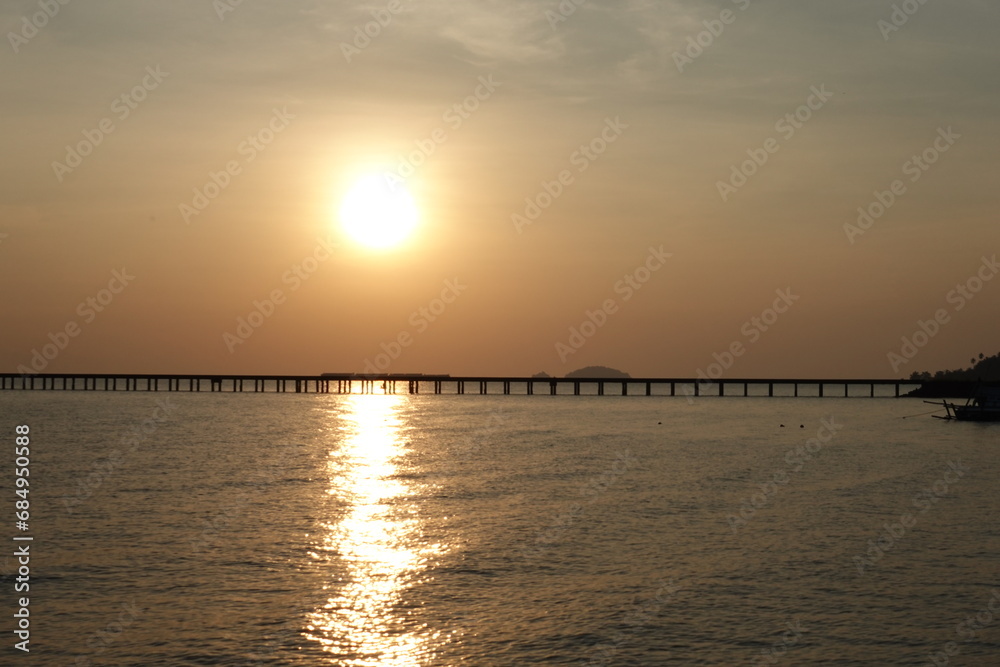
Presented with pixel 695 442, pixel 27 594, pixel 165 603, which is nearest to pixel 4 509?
pixel 27 594

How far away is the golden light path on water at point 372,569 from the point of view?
1925 centimetres

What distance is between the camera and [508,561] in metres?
27.6

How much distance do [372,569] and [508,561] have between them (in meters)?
3.80

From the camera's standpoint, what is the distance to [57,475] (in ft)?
160

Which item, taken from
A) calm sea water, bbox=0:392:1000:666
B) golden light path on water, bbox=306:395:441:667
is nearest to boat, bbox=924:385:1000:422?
calm sea water, bbox=0:392:1000:666

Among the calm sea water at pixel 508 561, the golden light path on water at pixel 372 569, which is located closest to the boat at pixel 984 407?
the calm sea water at pixel 508 561

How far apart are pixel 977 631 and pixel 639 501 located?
21002 mm

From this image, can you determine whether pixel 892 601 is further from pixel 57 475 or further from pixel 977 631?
pixel 57 475

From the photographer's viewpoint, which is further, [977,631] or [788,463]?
[788,463]

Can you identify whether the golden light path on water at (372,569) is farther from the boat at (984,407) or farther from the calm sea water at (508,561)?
the boat at (984,407)

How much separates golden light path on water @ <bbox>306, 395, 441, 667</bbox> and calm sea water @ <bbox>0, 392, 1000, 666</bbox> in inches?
3.8

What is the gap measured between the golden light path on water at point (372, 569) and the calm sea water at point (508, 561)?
0.32 feet

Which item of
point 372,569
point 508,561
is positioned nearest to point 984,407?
point 508,561

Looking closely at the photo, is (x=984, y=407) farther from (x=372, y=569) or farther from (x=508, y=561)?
(x=372, y=569)
